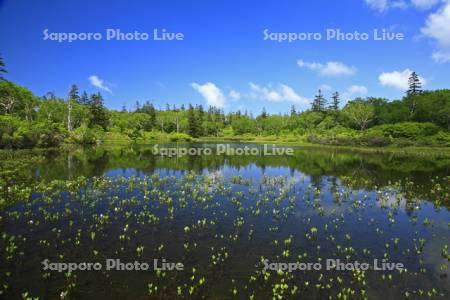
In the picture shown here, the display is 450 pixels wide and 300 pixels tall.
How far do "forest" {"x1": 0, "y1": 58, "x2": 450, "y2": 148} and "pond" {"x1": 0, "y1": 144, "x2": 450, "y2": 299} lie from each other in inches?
1605

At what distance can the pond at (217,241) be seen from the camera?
9.46 metres

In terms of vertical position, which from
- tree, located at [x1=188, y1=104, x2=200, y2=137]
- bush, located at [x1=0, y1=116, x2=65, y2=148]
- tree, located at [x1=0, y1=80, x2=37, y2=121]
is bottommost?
bush, located at [x1=0, y1=116, x2=65, y2=148]

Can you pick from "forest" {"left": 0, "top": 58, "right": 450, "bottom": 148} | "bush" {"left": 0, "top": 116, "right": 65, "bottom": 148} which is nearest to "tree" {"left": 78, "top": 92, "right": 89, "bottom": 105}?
"forest" {"left": 0, "top": 58, "right": 450, "bottom": 148}

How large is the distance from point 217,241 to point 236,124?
14051 cm

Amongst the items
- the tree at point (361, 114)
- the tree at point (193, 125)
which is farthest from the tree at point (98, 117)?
the tree at point (361, 114)

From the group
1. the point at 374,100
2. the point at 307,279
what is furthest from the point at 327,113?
the point at 307,279

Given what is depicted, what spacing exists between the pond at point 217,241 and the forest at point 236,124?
40759 millimetres

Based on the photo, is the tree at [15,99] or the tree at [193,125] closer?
the tree at [15,99]

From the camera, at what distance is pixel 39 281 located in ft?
30.6

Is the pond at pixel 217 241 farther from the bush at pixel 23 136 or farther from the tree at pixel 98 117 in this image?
the tree at pixel 98 117

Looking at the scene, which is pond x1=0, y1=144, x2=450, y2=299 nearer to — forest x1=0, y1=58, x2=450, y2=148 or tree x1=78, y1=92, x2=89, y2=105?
forest x1=0, y1=58, x2=450, y2=148

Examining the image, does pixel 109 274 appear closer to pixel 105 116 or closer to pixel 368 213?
pixel 368 213

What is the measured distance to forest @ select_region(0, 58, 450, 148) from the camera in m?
66.2

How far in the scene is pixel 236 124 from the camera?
15238 cm
